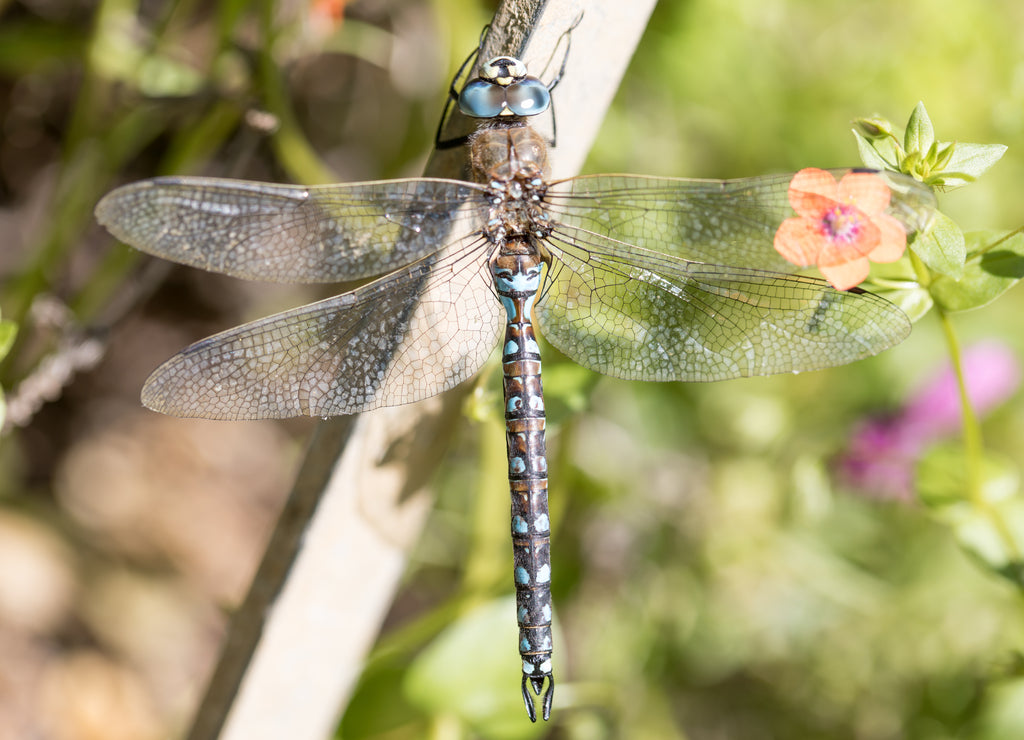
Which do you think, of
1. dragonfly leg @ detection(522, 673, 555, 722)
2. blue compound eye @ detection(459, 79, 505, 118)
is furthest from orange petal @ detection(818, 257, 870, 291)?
dragonfly leg @ detection(522, 673, 555, 722)

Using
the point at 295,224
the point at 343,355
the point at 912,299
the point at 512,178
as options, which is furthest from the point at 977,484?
the point at 295,224

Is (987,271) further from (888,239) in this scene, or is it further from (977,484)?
(977,484)

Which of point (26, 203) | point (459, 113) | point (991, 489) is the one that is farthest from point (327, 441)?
point (26, 203)

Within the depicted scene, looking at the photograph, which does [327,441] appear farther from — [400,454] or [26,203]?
[26,203]

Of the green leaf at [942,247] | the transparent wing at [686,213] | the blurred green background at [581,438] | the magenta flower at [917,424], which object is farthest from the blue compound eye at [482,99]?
the magenta flower at [917,424]

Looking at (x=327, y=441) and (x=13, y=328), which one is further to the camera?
(x=327, y=441)

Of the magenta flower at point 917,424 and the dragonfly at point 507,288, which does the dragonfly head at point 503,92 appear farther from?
the magenta flower at point 917,424
